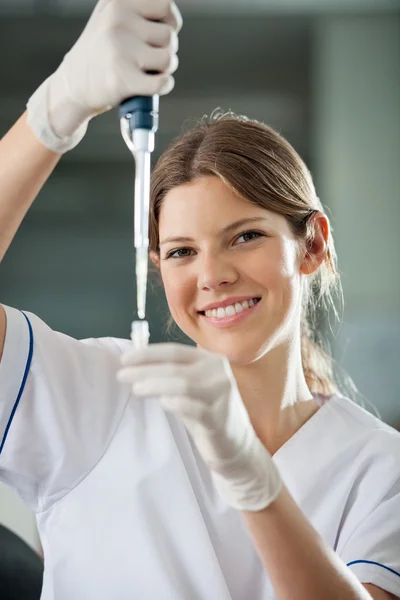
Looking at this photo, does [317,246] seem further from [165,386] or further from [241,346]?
[165,386]

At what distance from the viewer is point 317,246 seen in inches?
59.6

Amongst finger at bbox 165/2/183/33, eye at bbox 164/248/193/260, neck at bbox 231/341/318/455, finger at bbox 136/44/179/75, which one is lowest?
Result: neck at bbox 231/341/318/455

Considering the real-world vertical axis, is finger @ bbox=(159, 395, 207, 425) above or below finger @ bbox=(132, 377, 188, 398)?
below

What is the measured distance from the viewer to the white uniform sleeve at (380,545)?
48.6 inches

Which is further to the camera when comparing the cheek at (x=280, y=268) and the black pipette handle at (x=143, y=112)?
the cheek at (x=280, y=268)

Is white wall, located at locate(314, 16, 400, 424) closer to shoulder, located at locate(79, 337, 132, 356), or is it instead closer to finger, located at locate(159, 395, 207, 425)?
shoulder, located at locate(79, 337, 132, 356)

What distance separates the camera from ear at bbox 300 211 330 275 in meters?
1.49

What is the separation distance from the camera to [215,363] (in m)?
0.98

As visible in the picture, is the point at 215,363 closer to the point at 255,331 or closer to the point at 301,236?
the point at 255,331

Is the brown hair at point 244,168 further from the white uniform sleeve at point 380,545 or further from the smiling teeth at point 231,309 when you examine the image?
the white uniform sleeve at point 380,545

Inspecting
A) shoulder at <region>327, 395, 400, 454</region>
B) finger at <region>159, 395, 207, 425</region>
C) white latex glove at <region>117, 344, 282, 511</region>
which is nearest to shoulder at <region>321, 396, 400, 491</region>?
shoulder at <region>327, 395, 400, 454</region>

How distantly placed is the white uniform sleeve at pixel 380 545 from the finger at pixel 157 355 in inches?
20.4

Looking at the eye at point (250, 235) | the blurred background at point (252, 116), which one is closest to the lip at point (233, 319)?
the eye at point (250, 235)

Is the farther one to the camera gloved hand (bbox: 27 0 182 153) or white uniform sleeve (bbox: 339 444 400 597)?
white uniform sleeve (bbox: 339 444 400 597)
